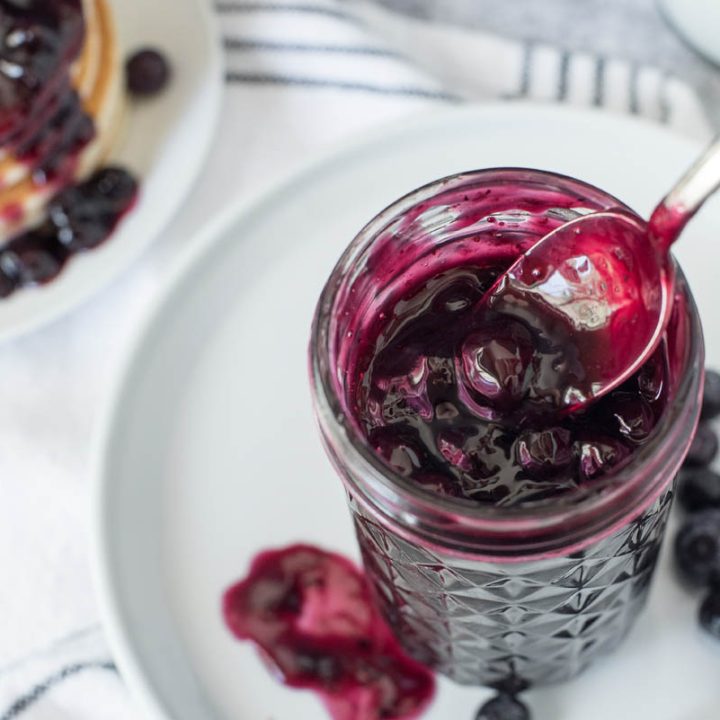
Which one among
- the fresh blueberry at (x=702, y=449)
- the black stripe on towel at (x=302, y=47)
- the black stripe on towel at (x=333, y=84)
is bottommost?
the fresh blueberry at (x=702, y=449)

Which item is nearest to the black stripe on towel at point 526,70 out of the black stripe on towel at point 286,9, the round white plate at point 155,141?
the black stripe on towel at point 286,9

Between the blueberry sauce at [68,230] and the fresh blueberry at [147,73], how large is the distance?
0.16 m

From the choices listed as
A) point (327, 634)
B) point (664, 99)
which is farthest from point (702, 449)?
point (664, 99)

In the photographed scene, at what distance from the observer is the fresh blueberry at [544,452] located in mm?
883

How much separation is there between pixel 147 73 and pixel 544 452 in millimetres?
1040

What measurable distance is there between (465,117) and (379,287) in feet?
1.74

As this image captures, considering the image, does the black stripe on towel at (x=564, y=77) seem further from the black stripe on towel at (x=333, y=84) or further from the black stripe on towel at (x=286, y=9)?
the black stripe on towel at (x=286, y=9)

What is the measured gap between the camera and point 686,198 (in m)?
0.90

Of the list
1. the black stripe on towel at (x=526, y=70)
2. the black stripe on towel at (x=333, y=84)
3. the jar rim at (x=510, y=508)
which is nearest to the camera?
the jar rim at (x=510, y=508)

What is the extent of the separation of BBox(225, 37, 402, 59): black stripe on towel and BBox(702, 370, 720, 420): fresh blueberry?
682mm

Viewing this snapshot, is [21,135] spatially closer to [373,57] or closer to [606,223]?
[373,57]

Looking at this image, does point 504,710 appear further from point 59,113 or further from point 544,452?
point 59,113

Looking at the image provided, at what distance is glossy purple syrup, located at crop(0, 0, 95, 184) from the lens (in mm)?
1474

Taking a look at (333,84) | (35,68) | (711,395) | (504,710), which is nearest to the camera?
(504,710)
